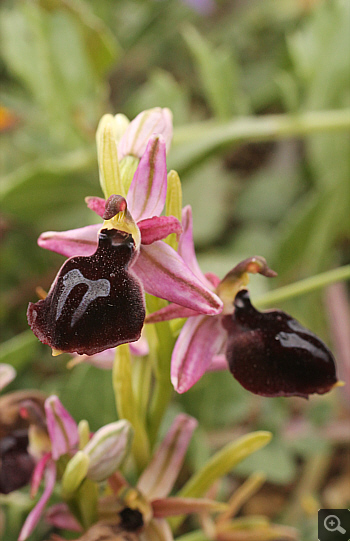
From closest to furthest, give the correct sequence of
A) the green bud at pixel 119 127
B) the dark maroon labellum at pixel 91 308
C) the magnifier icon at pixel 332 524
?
1. the dark maroon labellum at pixel 91 308
2. the green bud at pixel 119 127
3. the magnifier icon at pixel 332 524

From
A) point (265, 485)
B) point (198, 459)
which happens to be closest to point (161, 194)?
point (198, 459)

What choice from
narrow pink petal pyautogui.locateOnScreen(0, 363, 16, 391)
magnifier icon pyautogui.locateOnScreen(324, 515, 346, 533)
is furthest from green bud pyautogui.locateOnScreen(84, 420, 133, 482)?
magnifier icon pyautogui.locateOnScreen(324, 515, 346, 533)

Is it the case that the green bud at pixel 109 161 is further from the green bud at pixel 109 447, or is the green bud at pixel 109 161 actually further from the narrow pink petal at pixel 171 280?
the green bud at pixel 109 447

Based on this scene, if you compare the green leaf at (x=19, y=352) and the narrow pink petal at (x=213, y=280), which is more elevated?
the green leaf at (x=19, y=352)

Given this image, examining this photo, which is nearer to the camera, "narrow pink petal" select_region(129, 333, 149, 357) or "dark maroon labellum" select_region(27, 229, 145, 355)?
"dark maroon labellum" select_region(27, 229, 145, 355)

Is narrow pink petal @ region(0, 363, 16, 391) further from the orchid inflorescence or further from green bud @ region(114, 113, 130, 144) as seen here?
green bud @ region(114, 113, 130, 144)

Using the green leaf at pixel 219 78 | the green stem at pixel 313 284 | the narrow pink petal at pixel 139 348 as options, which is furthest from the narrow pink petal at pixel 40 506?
the green leaf at pixel 219 78

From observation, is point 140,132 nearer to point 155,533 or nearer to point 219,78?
point 155,533
